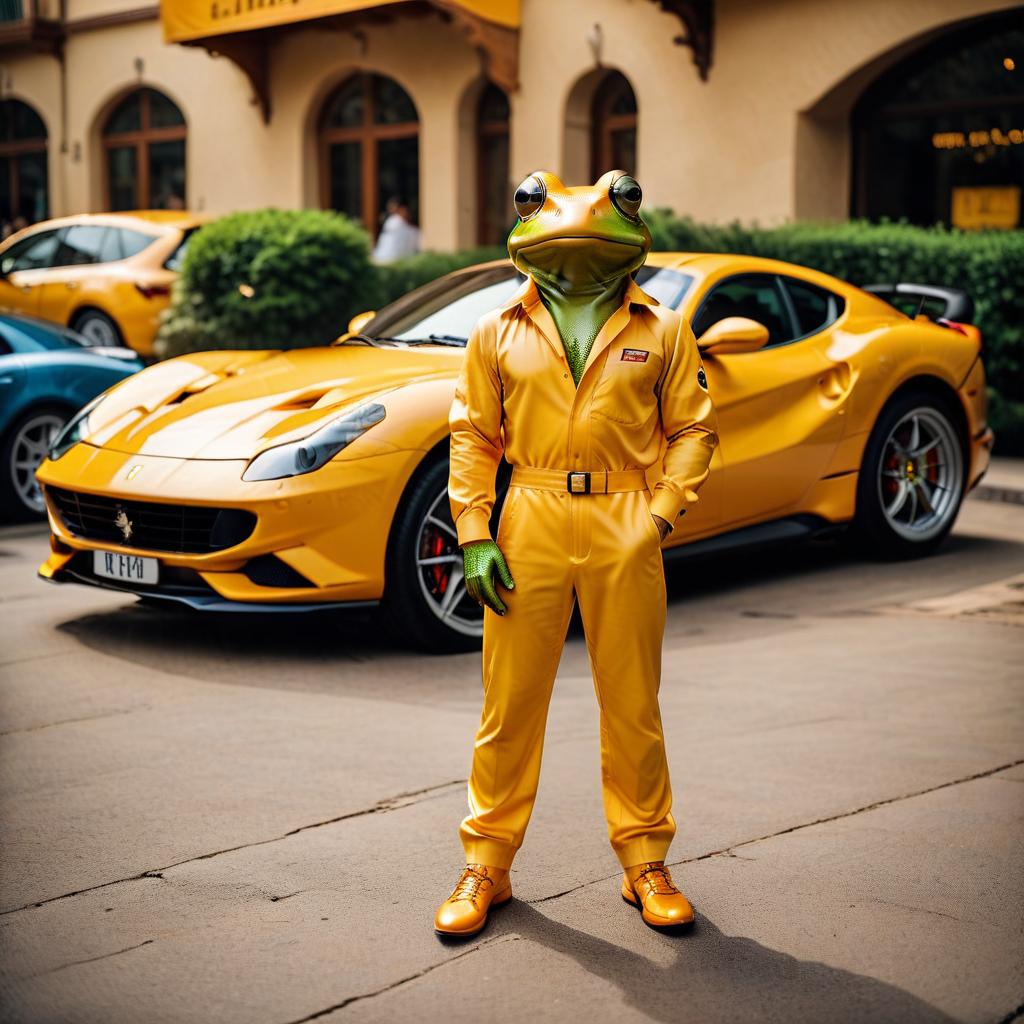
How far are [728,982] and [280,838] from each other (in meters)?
1.36

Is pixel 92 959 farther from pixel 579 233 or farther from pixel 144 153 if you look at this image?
pixel 144 153

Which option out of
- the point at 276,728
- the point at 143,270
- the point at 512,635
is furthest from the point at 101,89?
the point at 512,635

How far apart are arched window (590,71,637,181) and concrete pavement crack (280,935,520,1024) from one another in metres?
15.3

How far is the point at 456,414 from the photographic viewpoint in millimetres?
3639

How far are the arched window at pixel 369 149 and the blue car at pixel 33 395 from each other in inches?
437

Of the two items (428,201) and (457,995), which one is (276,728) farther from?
(428,201)

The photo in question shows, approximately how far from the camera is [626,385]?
3502 mm

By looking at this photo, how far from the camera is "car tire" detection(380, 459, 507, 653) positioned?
235 inches

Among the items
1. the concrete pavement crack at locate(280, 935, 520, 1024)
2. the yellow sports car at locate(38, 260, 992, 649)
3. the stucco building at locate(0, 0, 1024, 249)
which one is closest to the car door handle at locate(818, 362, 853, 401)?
the yellow sports car at locate(38, 260, 992, 649)

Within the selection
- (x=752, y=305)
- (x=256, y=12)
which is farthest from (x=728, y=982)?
(x=256, y=12)

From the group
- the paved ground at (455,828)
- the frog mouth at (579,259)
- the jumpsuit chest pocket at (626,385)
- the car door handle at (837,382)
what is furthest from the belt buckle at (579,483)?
the car door handle at (837,382)

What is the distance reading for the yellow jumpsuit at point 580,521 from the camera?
3494mm

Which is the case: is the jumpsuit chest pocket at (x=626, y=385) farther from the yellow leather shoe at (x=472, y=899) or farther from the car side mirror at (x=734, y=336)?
the car side mirror at (x=734, y=336)

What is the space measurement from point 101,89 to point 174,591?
19290 millimetres
